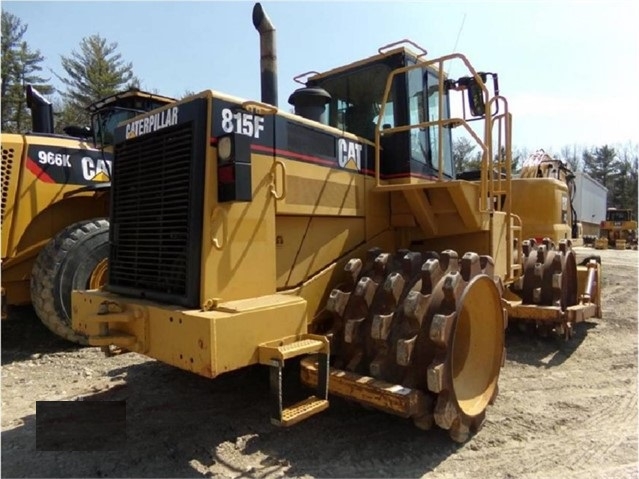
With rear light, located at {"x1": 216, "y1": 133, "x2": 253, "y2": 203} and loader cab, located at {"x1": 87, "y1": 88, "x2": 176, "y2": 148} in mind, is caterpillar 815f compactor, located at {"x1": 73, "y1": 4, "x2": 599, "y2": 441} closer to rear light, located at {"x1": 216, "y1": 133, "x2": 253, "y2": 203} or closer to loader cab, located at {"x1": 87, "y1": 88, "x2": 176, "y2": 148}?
rear light, located at {"x1": 216, "y1": 133, "x2": 253, "y2": 203}

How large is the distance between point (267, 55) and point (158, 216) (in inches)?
71.6

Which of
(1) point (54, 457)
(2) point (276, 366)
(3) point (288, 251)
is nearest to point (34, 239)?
(1) point (54, 457)

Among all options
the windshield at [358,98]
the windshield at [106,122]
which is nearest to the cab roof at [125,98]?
the windshield at [106,122]

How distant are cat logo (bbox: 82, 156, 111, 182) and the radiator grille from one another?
112 inches

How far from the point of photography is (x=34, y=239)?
6.14m

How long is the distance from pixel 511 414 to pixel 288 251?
230cm

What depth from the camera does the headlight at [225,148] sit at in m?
3.15

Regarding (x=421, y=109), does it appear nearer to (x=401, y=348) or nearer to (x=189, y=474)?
(x=401, y=348)

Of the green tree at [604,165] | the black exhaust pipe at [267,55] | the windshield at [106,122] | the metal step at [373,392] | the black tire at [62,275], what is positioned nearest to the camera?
the metal step at [373,392]

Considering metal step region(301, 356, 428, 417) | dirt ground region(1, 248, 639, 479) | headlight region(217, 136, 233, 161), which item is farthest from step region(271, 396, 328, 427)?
headlight region(217, 136, 233, 161)

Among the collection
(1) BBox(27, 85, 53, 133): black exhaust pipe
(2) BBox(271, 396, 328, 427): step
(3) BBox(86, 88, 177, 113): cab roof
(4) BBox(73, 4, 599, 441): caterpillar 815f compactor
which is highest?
(3) BBox(86, 88, 177, 113): cab roof

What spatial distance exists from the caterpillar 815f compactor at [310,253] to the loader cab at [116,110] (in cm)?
329

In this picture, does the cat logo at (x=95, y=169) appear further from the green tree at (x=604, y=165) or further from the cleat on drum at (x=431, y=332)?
the green tree at (x=604, y=165)

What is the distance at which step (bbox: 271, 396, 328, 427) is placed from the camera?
2.95m
